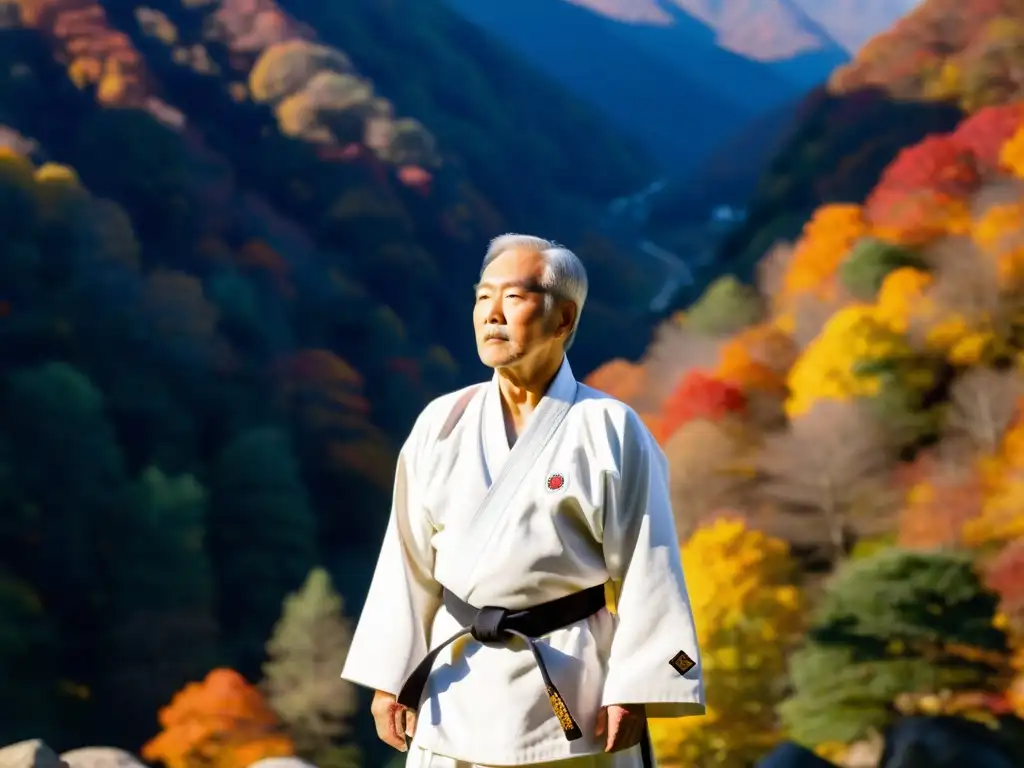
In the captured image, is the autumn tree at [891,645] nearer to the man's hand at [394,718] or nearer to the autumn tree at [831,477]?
the autumn tree at [831,477]

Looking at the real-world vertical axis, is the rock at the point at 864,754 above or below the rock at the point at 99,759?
above

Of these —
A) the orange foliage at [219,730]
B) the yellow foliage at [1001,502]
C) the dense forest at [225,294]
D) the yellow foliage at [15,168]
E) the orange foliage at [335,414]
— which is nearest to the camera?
the yellow foliage at [1001,502]

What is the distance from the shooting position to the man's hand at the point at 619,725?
1.71 metres

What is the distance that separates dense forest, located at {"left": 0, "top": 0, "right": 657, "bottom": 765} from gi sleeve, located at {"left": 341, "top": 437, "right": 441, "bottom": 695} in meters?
10.7

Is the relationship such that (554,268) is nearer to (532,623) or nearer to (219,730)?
(532,623)

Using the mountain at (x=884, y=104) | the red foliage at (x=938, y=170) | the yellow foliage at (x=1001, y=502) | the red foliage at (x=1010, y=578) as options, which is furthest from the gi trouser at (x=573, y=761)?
the mountain at (x=884, y=104)

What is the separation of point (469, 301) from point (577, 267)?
2040cm

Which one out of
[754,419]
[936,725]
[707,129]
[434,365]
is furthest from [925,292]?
[707,129]

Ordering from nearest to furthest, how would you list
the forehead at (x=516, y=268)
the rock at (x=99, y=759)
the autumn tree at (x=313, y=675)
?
the forehead at (x=516, y=268) < the rock at (x=99, y=759) < the autumn tree at (x=313, y=675)

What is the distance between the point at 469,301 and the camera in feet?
72.8

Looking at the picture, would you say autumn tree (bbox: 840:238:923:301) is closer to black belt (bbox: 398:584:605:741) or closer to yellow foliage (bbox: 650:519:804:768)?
yellow foliage (bbox: 650:519:804:768)

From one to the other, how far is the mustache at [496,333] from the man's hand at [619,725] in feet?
1.84

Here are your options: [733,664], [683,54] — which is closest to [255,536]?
[733,664]

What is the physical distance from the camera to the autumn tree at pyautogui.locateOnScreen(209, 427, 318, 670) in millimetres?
14867
